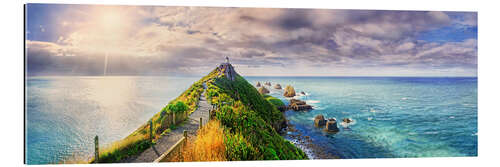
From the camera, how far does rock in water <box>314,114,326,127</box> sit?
4242 mm

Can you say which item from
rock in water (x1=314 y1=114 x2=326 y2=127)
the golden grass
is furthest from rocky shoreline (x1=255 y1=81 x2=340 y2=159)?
the golden grass

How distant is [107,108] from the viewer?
3.39 meters

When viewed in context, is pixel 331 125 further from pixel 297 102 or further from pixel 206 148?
pixel 206 148

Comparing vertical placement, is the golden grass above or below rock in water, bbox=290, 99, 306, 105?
below

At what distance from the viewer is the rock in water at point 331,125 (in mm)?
4182

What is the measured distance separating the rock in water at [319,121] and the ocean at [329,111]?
91 mm

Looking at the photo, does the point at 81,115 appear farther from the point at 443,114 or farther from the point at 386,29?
the point at 443,114

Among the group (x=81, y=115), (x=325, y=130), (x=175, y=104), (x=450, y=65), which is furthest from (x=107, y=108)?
(x=450, y=65)

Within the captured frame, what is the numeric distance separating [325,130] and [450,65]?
2.36 m

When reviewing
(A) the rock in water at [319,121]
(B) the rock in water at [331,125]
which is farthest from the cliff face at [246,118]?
(B) the rock in water at [331,125]

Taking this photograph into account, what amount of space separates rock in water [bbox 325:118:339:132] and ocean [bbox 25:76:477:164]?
9 cm

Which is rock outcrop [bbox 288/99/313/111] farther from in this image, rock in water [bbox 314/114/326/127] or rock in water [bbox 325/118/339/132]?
rock in water [bbox 325/118/339/132]

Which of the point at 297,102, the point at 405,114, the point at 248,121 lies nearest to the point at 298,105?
the point at 297,102

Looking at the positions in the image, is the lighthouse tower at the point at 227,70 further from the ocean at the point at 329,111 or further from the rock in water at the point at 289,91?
the rock in water at the point at 289,91
